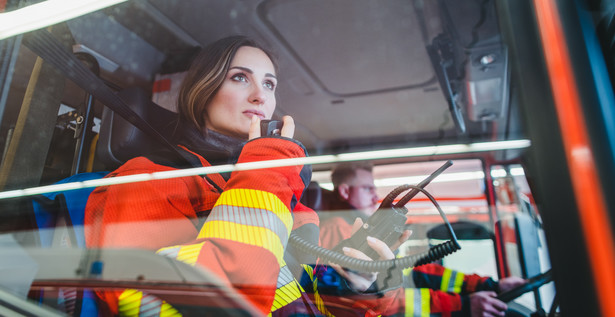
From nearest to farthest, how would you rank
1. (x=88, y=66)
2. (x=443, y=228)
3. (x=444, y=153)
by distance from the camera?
(x=443, y=228), (x=444, y=153), (x=88, y=66)

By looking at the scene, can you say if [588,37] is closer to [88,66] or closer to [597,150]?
[597,150]

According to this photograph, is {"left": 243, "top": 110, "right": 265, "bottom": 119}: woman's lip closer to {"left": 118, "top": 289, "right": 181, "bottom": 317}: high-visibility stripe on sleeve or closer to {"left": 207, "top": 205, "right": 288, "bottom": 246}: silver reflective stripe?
{"left": 207, "top": 205, "right": 288, "bottom": 246}: silver reflective stripe

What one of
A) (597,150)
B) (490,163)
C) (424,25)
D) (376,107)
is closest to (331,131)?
(376,107)

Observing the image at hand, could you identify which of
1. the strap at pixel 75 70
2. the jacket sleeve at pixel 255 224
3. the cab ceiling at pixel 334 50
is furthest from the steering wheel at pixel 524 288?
the strap at pixel 75 70

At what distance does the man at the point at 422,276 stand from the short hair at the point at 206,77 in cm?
51

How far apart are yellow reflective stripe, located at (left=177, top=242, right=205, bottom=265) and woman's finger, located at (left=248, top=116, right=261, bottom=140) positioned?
36cm

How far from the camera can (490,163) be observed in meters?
1.18

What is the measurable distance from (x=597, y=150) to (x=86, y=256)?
129 centimetres

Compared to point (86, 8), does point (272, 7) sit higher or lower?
higher

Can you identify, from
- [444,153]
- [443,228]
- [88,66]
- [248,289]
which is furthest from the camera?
[88,66]

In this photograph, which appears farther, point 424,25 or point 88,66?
point 424,25

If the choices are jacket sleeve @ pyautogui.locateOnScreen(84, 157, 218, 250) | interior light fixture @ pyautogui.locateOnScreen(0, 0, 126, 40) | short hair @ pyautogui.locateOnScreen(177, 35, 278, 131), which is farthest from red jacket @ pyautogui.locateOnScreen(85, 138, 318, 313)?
interior light fixture @ pyautogui.locateOnScreen(0, 0, 126, 40)

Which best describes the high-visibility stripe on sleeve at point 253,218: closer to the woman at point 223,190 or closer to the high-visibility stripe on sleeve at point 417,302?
the woman at point 223,190

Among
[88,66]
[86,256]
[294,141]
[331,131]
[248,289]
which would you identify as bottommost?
[248,289]
